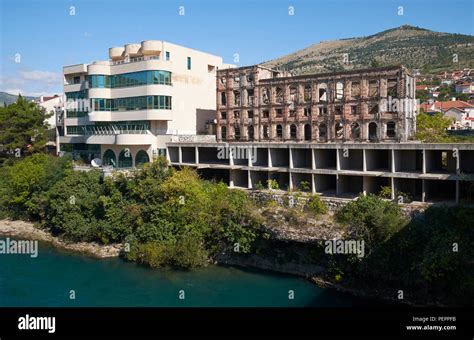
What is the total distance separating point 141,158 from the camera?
1639 inches

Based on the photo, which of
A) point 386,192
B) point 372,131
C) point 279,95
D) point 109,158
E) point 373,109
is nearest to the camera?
point 386,192

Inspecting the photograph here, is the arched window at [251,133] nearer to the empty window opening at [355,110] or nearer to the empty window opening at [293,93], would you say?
the empty window opening at [293,93]

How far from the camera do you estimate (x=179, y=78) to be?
4300cm

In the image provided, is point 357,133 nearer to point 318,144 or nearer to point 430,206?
point 318,144

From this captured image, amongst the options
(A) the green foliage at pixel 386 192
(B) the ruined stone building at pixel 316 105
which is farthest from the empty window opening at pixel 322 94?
(A) the green foliage at pixel 386 192

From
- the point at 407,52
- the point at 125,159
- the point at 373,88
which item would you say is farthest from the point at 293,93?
the point at 407,52

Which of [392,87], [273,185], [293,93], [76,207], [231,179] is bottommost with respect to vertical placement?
[76,207]

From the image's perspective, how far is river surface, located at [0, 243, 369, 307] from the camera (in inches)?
1005

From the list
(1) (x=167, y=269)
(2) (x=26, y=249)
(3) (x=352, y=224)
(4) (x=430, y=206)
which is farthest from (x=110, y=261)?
(4) (x=430, y=206)

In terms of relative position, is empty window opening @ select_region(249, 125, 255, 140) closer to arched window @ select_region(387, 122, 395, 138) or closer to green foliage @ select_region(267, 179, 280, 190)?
green foliage @ select_region(267, 179, 280, 190)

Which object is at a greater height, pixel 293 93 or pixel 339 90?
pixel 339 90

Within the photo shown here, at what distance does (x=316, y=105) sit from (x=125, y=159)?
721 inches

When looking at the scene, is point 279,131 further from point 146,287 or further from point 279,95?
point 146,287

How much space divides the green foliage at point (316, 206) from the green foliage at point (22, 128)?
108 feet
